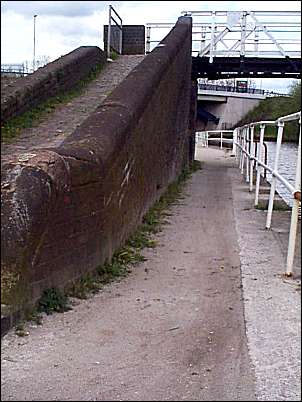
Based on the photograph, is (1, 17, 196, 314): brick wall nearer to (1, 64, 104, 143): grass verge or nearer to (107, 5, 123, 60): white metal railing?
(1, 64, 104, 143): grass verge

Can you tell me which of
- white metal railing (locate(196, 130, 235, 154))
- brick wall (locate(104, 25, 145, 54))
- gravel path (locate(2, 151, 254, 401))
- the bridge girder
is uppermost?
brick wall (locate(104, 25, 145, 54))

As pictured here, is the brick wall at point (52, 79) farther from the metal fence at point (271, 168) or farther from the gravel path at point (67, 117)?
the metal fence at point (271, 168)

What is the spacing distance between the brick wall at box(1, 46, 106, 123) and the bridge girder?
5136 mm

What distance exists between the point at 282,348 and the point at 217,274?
1.90 m

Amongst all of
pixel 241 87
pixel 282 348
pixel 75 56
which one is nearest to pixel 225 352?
pixel 282 348

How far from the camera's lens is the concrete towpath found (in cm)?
298

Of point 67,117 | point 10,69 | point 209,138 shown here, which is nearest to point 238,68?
point 67,117

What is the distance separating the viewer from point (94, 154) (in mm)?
4828

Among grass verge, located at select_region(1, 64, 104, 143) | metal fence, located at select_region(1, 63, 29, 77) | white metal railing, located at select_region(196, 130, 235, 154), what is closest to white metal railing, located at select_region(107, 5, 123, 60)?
grass verge, located at select_region(1, 64, 104, 143)

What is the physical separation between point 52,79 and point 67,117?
49.6 inches

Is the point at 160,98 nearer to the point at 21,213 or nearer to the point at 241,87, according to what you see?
the point at 21,213

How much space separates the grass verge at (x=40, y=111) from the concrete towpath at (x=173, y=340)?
2105 mm

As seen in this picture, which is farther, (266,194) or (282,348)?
(266,194)

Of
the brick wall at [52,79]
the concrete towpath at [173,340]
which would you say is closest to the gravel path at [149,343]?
the concrete towpath at [173,340]
